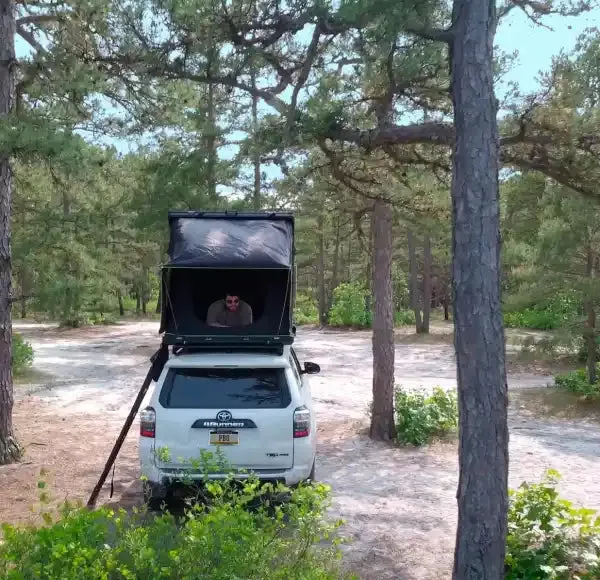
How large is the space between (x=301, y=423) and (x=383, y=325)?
4.25 m

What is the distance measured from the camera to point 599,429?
11844mm

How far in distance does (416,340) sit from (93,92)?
21.0 m

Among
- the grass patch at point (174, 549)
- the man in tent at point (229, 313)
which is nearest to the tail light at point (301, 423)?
the grass patch at point (174, 549)

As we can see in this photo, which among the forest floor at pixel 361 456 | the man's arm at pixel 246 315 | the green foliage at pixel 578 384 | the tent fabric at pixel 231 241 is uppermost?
the tent fabric at pixel 231 241

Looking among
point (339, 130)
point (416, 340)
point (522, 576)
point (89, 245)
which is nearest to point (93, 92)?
point (339, 130)

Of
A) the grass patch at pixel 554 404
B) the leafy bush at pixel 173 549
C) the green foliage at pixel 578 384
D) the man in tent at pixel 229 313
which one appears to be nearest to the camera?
the leafy bush at pixel 173 549

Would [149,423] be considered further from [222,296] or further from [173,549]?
[222,296]

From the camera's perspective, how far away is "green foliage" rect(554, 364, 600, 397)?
14469 millimetres

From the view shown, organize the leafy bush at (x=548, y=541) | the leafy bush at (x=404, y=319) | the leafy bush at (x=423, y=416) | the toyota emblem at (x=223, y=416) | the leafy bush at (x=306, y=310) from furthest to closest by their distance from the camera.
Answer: the leafy bush at (x=306, y=310) < the leafy bush at (x=404, y=319) < the leafy bush at (x=423, y=416) < the toyota emblem at (x=223, y=416) < the leafy bush at (x=548, y=541)

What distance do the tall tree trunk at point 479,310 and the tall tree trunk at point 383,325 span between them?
5.66 metres

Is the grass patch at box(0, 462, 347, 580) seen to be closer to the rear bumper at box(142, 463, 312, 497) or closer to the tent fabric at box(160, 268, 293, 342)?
the rear bumper at box(142, 463, 312, 497)

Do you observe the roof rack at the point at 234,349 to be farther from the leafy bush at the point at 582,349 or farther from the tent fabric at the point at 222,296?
the leafy bush at the point at 582,349

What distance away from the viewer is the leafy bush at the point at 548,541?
4.44m

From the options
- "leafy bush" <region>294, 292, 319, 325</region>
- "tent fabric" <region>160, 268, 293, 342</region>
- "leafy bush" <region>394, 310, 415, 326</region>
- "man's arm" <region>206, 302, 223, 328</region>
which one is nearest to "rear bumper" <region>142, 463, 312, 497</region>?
"tent fabric" <region>160, 268, 293, 342</region>
